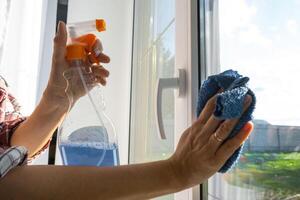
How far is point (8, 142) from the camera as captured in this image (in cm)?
74

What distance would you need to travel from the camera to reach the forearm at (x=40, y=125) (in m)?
0.70

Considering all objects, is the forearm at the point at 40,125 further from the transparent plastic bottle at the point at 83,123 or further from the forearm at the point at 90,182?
the forearm at the point at 90,182

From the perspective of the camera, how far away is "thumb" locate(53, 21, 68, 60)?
57cm

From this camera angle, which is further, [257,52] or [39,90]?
[39,90]

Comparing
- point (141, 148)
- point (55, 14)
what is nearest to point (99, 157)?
point (141, 148)

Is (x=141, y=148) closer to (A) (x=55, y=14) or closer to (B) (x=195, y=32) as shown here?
(B) (x=195, y=32)

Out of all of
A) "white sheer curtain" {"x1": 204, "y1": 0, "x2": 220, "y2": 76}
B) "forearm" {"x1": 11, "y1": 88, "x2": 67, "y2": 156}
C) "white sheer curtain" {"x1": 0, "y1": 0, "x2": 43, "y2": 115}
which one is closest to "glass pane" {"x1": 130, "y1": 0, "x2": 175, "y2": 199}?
"white sheer curtain" {"x1": 204, "y1": 0, "x2": 220, "y2": 76}

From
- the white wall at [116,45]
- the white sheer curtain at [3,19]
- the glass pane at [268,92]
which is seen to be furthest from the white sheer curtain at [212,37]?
the white wall at [116,45]

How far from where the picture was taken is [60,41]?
58 centimetres

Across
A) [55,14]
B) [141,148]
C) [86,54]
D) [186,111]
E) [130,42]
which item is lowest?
[141,148]

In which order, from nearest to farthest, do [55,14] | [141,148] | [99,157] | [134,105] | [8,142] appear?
[99,157] → [8,142] → [141,148] → [134,105] → [55,14]

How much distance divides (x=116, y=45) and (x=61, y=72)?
3.49ft

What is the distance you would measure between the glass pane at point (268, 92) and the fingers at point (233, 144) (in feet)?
0.23

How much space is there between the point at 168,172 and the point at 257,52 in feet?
0.80
